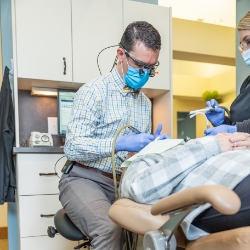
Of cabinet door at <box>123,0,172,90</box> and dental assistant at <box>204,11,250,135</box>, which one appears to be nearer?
dental assistant at <box>204,11,250,135</box>

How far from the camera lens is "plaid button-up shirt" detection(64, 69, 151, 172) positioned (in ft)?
3.74

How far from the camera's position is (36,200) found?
1.93 m

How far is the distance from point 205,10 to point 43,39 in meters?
2.91

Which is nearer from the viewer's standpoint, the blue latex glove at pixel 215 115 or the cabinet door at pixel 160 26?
the blue latex glove at pixel 215 115

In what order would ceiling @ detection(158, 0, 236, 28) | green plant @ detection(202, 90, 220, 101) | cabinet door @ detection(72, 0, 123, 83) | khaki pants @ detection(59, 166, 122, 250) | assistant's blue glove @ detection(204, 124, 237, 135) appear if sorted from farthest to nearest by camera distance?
1. green plant @ detection(202, 90, 220, 101)
2. ceiling @ detection(158, 0, 236, 28)
3. cabinet door @ detection(72, 0, 123, 83)
4. assistant's blue glove @ detection(204, 124, 237, 135)
5. khaki pants @ detection(59, 166, 122, 250)

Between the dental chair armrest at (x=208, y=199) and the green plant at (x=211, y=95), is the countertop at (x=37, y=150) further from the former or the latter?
the green plant at (x=211, y=95)

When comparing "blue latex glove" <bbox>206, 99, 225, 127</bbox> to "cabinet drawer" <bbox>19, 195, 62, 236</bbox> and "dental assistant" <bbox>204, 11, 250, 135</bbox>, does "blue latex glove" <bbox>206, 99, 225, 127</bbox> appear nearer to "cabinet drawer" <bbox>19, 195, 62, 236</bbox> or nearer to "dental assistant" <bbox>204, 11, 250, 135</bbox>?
"dental assistant" <bbox>204, 11, 250, 135</bbox>

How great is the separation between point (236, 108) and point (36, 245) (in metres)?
1.46

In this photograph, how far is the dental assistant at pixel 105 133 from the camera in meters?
1.06

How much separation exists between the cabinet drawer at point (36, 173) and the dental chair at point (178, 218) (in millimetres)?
1310

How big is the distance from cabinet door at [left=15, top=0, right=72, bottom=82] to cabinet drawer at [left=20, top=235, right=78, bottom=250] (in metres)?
1.08

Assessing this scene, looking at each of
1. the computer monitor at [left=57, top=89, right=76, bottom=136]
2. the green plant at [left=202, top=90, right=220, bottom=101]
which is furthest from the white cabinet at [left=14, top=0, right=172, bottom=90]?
the green plant at [left=202, top=90, right=220, bottom=101]

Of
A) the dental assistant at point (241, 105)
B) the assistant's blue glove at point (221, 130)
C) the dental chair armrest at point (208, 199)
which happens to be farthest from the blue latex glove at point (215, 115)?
the dental chair armrest at point (208, 199)

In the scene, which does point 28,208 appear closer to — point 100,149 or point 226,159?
point 100,149
